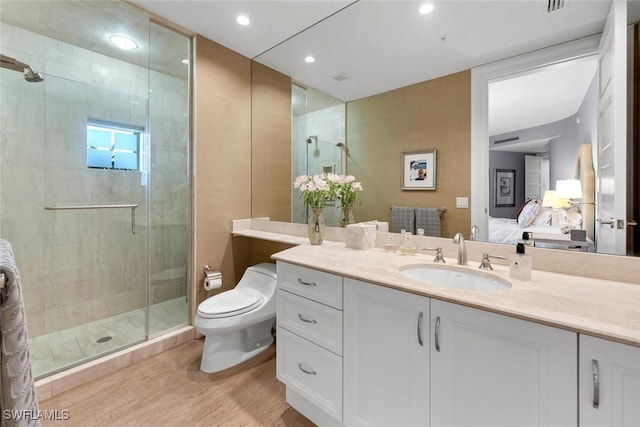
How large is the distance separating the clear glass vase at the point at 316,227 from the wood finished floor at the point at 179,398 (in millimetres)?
948

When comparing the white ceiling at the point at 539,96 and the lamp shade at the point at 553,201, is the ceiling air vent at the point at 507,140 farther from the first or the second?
the lamp shade at the point at 553,201

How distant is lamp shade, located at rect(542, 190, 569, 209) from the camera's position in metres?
1.25

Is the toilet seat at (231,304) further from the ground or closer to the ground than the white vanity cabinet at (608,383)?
closer to the ground

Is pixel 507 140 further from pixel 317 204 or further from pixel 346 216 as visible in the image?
pixel 317 204

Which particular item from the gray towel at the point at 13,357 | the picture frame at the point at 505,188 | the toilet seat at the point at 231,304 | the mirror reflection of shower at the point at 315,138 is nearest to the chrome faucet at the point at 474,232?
the picture frame at the point at 505,188

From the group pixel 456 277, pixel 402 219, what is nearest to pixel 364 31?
pixel 402 219

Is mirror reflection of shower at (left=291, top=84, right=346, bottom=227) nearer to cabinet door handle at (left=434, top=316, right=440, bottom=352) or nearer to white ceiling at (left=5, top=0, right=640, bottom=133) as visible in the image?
white ceiling at (left=5, top=0, right=640, bottom=133)

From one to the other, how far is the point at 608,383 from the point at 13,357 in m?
1.46

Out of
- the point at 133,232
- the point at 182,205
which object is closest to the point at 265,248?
the point at 182,205

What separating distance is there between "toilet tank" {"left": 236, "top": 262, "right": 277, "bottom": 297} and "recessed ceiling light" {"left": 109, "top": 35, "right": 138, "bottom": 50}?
204 cm

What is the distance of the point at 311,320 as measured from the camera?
139 cm

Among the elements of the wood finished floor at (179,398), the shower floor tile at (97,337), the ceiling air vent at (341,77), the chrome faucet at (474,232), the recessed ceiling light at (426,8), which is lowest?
the wood finished floor at (179,398)

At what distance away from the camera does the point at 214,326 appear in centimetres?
177

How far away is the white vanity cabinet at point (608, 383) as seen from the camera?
0.69 m
